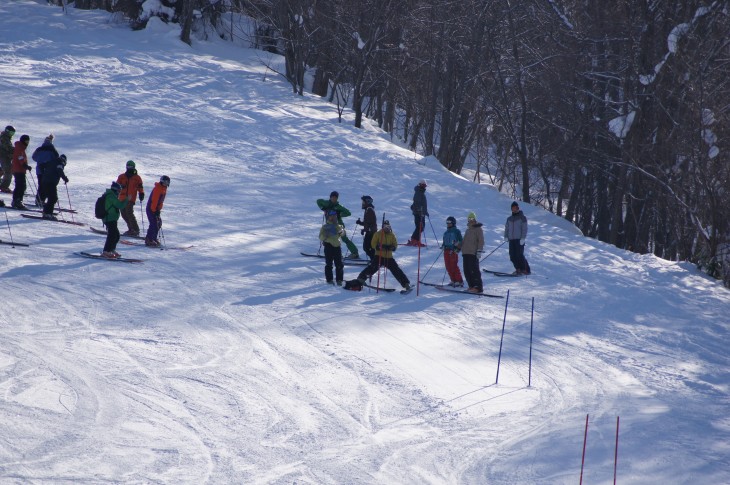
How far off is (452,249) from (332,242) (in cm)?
256

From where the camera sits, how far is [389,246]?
15000mm

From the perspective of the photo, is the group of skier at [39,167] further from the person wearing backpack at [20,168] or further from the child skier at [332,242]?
the child skier at [332,242]

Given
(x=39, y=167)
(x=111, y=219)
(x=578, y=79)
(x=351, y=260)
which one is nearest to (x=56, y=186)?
(x=39, y=167)

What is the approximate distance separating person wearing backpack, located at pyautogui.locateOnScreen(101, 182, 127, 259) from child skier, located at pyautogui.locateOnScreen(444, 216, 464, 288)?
6260 mm

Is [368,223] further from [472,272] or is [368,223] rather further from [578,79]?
[578,79]

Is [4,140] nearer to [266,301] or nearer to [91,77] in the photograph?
[266,301]

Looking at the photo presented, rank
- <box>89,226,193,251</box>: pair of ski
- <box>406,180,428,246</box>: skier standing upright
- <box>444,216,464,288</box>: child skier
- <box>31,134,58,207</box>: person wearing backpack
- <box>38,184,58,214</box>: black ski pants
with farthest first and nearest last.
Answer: <box>406,180,428,246</box>: skier standing upright
<box>38,184,58,214</box>: black ski pants
<box>31,134,58,207</box>: person wearing backpack
<box>89,226,193,251</box>: pair of ski
<box>444,216,464,288</box>: child skier

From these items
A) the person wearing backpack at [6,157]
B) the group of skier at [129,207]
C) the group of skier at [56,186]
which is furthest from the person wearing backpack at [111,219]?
the person wearing backpack at [6,157]

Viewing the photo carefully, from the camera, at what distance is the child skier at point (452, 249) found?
15711 millimetres

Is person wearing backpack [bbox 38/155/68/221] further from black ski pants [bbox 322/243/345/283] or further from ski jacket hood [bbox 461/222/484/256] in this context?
ski jacket hood [bbox 461/222/484/256]

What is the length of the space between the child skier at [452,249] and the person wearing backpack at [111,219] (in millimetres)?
6260

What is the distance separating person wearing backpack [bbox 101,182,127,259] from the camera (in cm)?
1440

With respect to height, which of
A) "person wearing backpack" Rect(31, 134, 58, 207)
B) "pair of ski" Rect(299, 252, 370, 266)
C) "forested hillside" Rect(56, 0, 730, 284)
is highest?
"forested hillside" Rect(56, 0, 730, 284)

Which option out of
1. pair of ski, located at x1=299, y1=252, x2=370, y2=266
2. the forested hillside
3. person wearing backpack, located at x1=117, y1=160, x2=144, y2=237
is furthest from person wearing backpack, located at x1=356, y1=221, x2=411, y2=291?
the forested hillside
